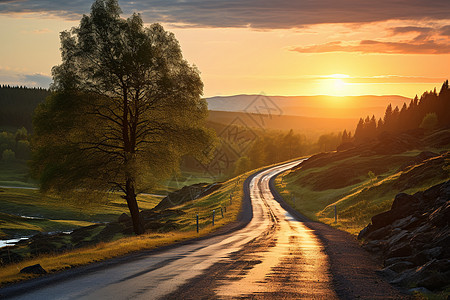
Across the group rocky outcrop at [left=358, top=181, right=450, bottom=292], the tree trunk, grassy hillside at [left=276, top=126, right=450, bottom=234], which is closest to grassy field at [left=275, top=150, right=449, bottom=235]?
grassy hillside at [left=276, top=126, right=450, bottom=234]

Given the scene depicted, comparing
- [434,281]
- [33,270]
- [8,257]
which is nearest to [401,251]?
[434,281]

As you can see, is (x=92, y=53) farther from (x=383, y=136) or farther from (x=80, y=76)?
(x=383, y=136)

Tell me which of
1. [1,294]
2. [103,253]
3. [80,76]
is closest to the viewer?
[1,294]

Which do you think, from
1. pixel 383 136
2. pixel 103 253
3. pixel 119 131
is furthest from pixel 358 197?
pixel 383 136

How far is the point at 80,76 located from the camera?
31203mm

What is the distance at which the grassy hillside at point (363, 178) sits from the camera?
4628 centimetres

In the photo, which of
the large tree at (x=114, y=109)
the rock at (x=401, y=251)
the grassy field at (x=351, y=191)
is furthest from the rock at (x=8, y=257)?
the rock at (x=401, y=251)

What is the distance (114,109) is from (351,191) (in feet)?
146

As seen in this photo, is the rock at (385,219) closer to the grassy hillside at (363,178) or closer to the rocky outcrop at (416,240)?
the rocky outcrop at (416,240)

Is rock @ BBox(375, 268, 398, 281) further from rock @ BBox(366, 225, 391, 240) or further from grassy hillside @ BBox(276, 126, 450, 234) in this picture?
grassy hillside @ BBox(276, 126, 450, 234)

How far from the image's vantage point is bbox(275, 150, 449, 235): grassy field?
145 feet

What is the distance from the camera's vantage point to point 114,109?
32.6 metres

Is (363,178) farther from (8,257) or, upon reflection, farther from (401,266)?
(401,266)

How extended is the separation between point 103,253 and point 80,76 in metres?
15.7
